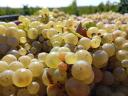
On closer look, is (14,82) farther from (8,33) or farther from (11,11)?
(11,11)

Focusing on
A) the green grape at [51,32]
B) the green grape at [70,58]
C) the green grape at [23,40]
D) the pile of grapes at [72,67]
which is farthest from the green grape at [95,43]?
the green grape at [23,40]

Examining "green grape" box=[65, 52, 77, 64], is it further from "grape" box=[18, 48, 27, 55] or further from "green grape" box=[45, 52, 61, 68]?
"grape" box=[18, 48, 27, 55]

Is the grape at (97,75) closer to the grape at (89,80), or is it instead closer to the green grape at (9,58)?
the grape at (89,80)

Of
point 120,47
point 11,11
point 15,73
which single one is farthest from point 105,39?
point 11,11

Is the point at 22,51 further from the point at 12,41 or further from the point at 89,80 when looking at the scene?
the point at 89,80

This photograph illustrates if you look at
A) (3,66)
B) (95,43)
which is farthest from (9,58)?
(95,43)
